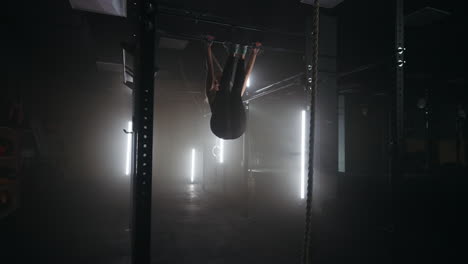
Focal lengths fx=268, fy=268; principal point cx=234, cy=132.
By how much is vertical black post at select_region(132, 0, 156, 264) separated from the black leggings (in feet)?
2.44

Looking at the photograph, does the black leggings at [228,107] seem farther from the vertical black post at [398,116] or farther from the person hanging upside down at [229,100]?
the vertical black post at [398,116]

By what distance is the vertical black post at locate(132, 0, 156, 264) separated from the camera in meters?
1.75

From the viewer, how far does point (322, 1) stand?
10.1 feet

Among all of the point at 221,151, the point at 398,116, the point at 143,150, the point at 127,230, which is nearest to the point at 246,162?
the point at 221,151

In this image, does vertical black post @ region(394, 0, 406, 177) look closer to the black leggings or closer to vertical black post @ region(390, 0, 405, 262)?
vertical black post @ region(390, 0, 405, 262)

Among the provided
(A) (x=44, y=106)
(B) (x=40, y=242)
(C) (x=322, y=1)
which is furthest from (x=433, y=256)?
(A) (x=44, y=106)

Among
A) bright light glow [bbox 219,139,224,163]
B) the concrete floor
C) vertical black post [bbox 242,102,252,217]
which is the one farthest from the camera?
bright light glow [bbox 219,139,224,163]

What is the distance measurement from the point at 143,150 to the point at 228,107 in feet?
3.14

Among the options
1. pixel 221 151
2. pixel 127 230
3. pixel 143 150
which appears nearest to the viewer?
pixel 143 150

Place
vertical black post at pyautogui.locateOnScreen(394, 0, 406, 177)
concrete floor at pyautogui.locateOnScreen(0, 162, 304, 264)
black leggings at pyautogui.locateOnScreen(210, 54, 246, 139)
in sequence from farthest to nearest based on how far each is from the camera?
concrete floor at pyautogui.locateOnScreen(0, 162, 304, 264) → black leggings at pyautogui.locateOnScreen(210, 54, 246, 139) → vertical black post at pyautogui.locateOnScreen(394, 0, 406, 177)

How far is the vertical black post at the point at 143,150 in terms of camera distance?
175 cm

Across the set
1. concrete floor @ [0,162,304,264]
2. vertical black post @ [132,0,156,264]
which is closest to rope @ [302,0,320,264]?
vertical black post @ [132,0,156,264]

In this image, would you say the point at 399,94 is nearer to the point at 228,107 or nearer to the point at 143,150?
the point at 228,107

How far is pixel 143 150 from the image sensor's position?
1.75 m
